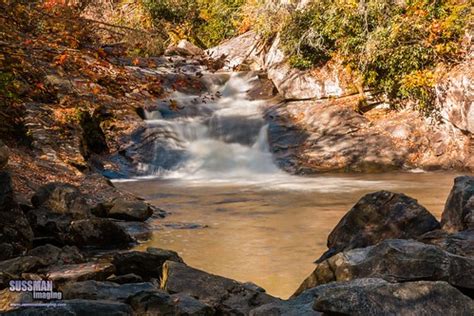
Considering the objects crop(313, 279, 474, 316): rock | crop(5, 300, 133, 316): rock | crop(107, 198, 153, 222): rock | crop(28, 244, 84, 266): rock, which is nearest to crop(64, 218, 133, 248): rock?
crop(28, 244, 84, 266): rock

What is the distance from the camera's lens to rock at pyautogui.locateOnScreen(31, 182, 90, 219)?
786 cm

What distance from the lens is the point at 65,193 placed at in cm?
809

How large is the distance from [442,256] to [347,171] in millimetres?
13231

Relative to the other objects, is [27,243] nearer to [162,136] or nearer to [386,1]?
[162,136]

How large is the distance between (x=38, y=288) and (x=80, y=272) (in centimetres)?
77

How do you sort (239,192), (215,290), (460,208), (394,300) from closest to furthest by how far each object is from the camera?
(394,300) < (215,290) < (460,208) < (239,192)

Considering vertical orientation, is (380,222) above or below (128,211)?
above

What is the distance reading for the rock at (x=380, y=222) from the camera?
632cm

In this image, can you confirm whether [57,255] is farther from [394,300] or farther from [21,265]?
[394,300]

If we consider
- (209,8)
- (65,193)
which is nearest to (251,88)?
(209,8)

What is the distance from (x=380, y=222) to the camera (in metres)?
6.49

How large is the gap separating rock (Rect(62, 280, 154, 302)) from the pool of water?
178 cm

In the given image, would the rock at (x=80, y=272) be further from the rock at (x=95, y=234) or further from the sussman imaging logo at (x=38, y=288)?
the rock at (x=95, y=234)

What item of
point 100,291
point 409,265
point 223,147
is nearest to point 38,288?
point 100,291
